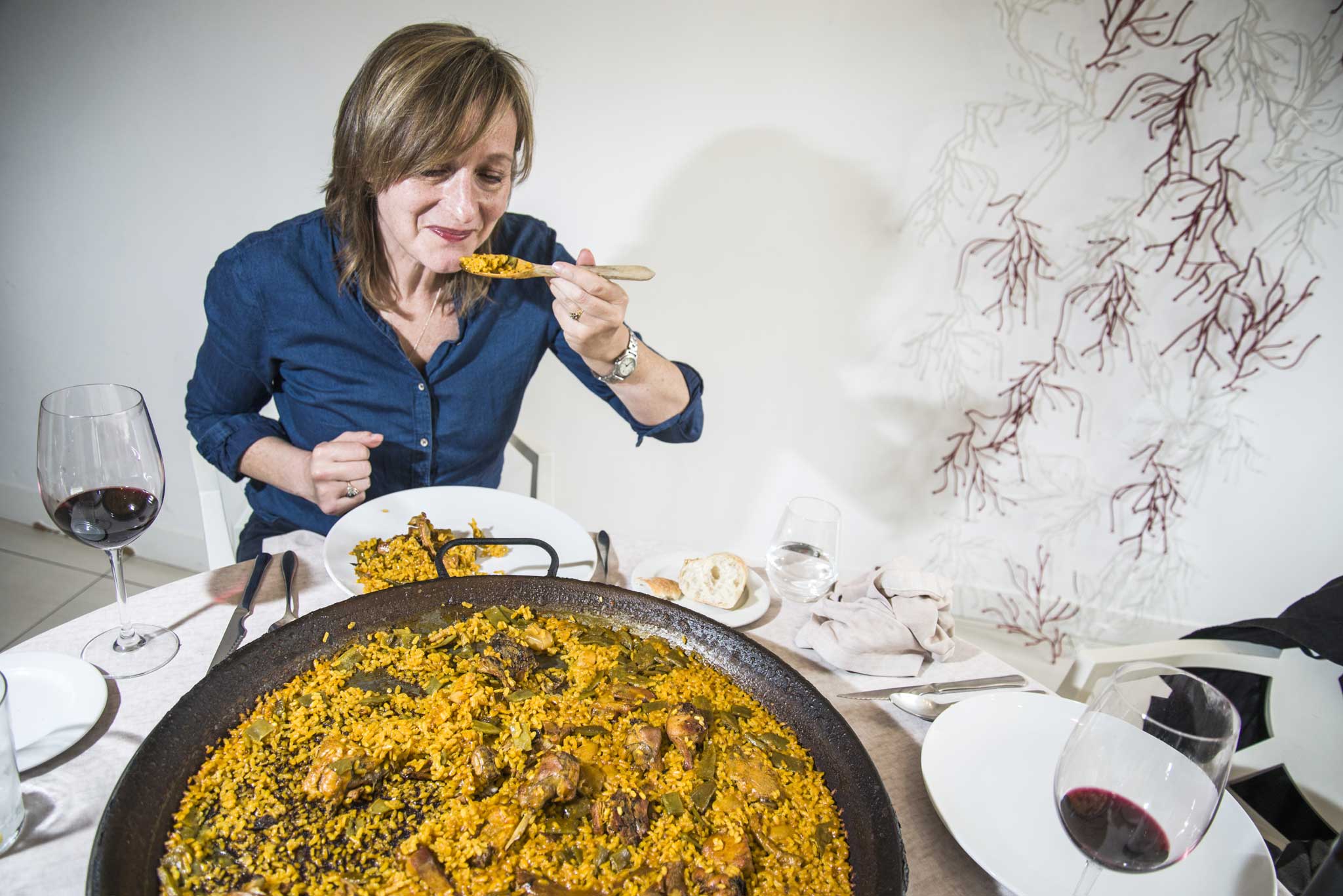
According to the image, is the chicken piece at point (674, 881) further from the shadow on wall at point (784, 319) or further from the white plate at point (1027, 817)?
the shadow on wall at point (784, 319)

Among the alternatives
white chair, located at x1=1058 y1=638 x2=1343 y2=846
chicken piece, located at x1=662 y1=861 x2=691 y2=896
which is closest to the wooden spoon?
chicken piece, located at x1=662 y1=861 x2=691 y2=896

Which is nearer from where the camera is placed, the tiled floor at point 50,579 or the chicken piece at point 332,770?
the chicken piece at point 332,770

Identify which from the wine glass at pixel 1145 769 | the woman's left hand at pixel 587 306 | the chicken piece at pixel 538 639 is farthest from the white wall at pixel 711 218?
the wine glass at pixel 1145 769

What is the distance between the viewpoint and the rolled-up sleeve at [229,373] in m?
1.91

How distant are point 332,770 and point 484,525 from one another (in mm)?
676

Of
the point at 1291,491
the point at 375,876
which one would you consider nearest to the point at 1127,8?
the point at 1291,491

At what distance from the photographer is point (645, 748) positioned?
1.18 meters

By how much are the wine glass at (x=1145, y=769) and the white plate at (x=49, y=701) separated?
56.2 inches

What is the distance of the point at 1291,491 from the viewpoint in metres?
2.85

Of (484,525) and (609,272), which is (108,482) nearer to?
(484,525)

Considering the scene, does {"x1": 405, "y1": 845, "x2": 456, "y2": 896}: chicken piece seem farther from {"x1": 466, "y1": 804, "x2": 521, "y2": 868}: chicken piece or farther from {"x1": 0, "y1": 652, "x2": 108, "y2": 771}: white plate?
{"x1": 0, "y1": 652, "x2": 108, "y2": 771}: white plate

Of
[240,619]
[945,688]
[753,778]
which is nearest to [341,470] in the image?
[240,619]

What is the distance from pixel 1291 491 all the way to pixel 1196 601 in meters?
0.61

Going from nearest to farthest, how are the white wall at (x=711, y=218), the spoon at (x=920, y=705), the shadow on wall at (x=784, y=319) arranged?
→ the spoon at (x=920, y=705)
the white wall at (x=711, y=218)
the shadow on wall at (x=784, y=319)
